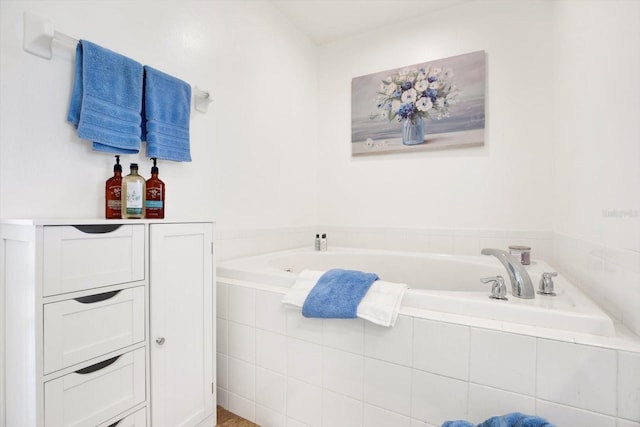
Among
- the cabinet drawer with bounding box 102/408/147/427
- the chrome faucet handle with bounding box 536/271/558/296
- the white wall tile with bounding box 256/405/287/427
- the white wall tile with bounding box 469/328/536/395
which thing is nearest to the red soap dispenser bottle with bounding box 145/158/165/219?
the cabinet drawer with bounding box 102/408/147/427

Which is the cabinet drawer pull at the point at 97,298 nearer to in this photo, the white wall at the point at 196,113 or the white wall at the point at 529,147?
the white wall at the point at 196,113

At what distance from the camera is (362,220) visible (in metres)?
2.70

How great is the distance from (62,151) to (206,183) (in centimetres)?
70

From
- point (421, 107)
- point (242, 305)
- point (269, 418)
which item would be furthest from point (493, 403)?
point (421, 107)

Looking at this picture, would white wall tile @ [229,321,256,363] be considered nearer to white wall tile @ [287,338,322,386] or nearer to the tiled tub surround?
the tiled tub surround

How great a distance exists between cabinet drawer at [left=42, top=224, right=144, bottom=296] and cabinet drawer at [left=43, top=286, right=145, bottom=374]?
1.9 inches

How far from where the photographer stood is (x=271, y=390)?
145 cm

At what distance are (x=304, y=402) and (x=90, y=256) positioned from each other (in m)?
0.99

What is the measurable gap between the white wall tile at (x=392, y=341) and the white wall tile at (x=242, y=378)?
614 millimetres

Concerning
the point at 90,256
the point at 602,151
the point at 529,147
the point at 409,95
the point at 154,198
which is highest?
the point at 409,95

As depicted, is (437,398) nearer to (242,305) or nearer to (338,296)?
(338,296)

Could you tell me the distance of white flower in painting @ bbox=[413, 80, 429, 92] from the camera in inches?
94.3

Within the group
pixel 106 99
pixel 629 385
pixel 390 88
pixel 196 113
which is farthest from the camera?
pixel 390 88

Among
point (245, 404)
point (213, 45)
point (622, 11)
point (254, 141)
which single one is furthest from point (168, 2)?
point (245, 404)
